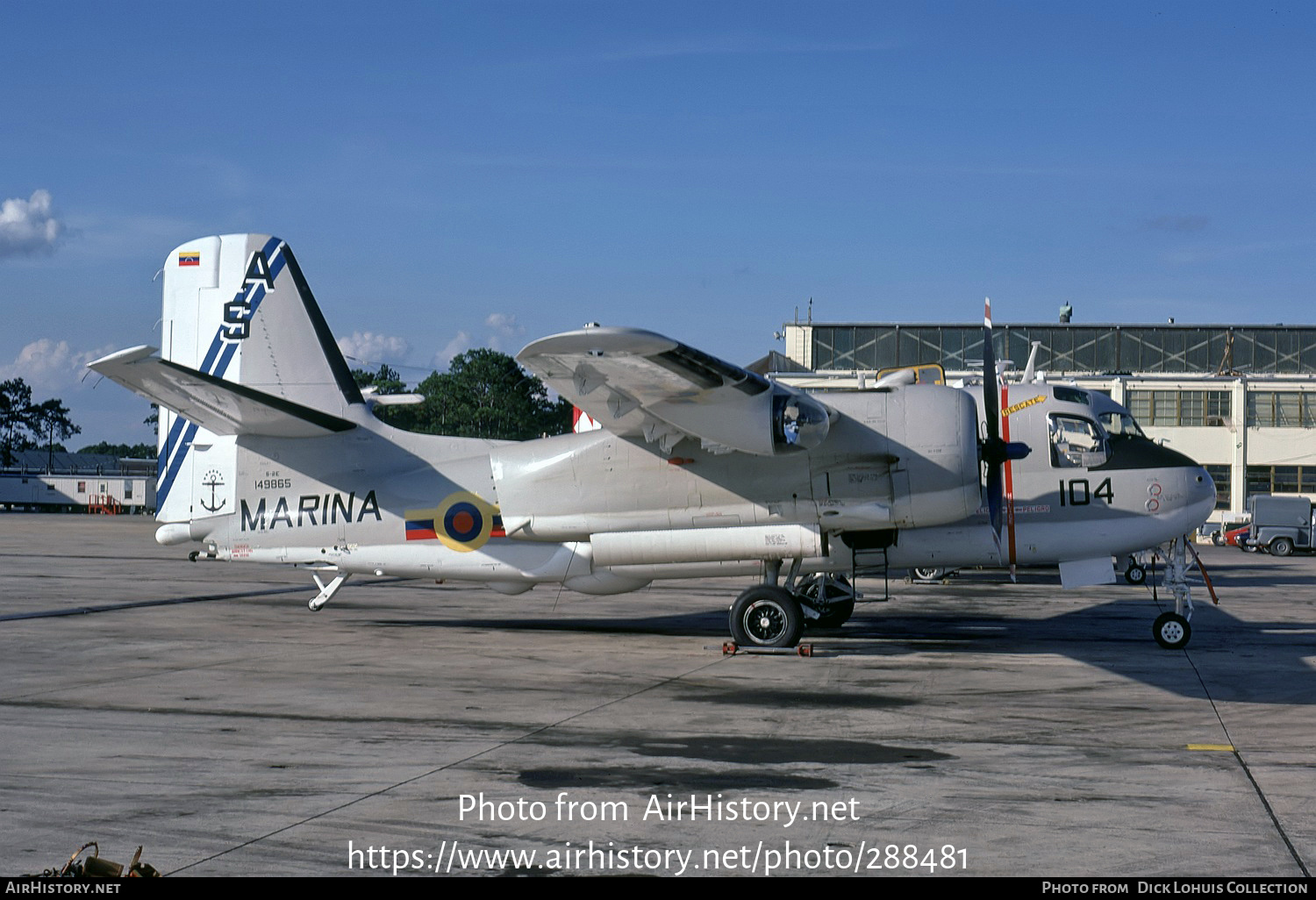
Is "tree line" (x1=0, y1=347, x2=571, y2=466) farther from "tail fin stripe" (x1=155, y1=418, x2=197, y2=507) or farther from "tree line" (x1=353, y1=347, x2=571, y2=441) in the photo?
"tail fin stripe" (x1=155, y1=418, x2=197, y2=507)

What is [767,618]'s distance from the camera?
624 inches

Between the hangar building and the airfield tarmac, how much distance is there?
141 feet

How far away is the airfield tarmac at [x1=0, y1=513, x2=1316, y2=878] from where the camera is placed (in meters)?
6.55

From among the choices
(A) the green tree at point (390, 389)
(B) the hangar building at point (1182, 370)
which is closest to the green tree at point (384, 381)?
(A) the green tree at point (390, 389)

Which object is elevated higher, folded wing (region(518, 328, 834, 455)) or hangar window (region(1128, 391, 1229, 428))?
hangar window (region(1128, 391, 1229, 428))

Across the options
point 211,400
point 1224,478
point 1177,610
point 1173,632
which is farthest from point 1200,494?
point 1224,478

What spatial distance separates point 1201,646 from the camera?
1714cm

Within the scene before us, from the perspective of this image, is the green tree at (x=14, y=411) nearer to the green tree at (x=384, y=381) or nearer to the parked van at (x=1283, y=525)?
the green tree at (x=384, y=381)

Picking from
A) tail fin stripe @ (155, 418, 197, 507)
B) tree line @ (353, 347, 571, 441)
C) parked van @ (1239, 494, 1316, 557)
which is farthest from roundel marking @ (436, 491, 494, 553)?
tree line @ (353, 347, 571, 441)

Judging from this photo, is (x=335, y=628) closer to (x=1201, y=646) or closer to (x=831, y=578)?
(x=831, y=578)

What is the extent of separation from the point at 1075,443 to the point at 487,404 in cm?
7835

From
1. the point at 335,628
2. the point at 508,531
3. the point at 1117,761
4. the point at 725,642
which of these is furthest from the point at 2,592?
the point at 1117,761

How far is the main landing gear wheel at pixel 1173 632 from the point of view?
16328 mm

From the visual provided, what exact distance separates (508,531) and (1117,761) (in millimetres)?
9725
